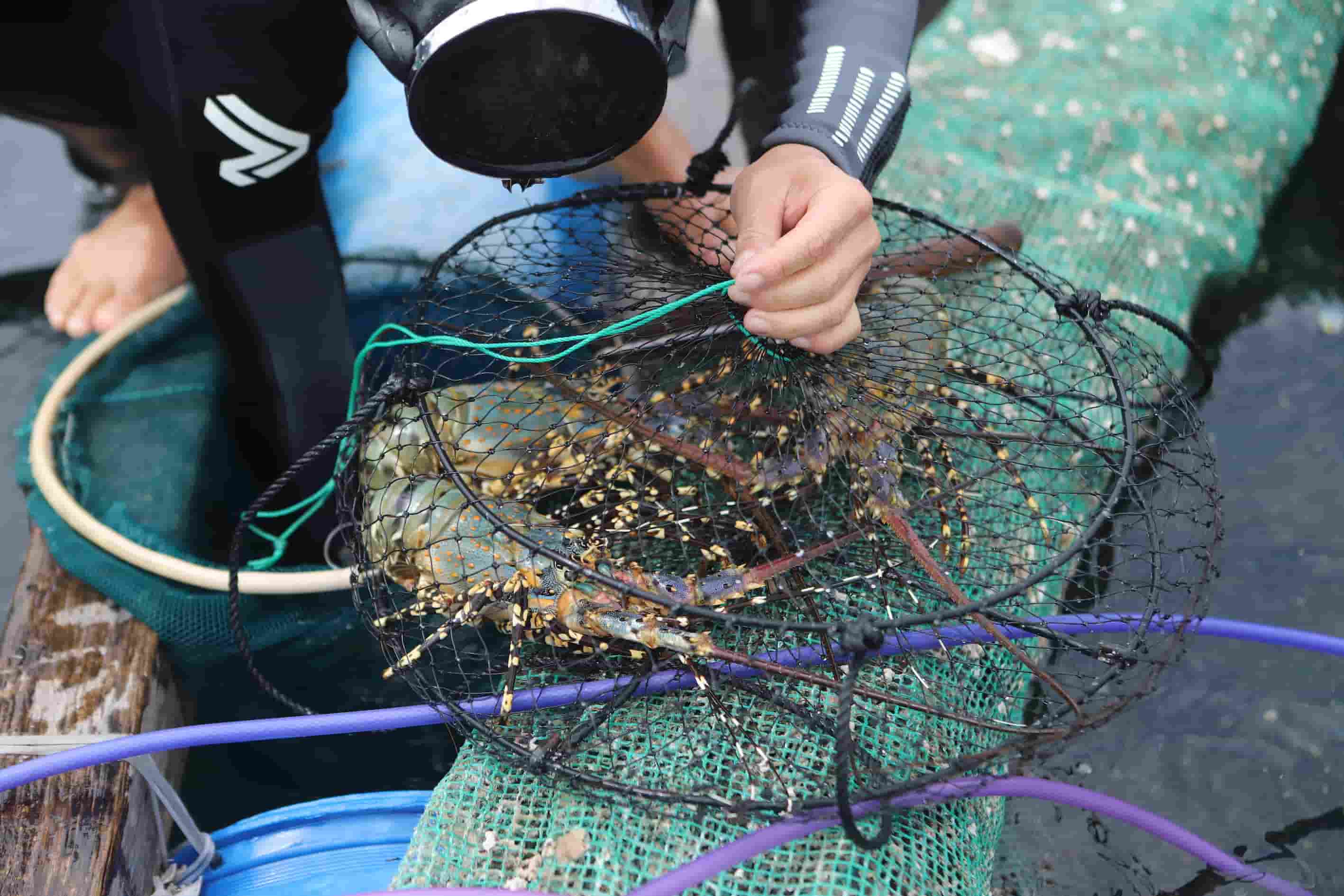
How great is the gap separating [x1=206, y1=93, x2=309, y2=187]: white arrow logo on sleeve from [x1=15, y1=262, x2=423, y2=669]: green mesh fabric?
19.2 inches

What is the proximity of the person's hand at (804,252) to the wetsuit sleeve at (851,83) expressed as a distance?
0.11m

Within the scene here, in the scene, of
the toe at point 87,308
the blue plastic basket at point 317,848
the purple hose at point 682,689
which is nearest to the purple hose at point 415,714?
the purple hose at point 682,689

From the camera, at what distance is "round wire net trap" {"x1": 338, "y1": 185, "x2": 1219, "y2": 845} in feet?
4.51

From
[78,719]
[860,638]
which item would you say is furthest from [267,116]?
[860,638]

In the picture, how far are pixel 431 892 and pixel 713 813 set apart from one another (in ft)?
1.22

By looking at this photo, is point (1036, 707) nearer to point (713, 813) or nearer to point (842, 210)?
point (713, 813)

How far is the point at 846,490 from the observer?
5.71 feet

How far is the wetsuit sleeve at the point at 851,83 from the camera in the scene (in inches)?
62.4

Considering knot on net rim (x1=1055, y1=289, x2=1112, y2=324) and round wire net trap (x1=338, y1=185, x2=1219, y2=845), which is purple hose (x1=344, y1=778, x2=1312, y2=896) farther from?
knot on net rim (x1=1055, y1=289, x2=1112, y2=324)

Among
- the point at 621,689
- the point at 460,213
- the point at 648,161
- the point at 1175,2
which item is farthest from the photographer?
the point at 1175,2

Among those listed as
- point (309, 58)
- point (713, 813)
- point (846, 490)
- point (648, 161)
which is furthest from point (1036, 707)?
point (309, 58)

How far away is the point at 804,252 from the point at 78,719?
4.78 feet

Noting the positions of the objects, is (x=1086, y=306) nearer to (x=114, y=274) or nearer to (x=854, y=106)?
(x=854, y=106)

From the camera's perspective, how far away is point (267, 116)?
5.95 feet
